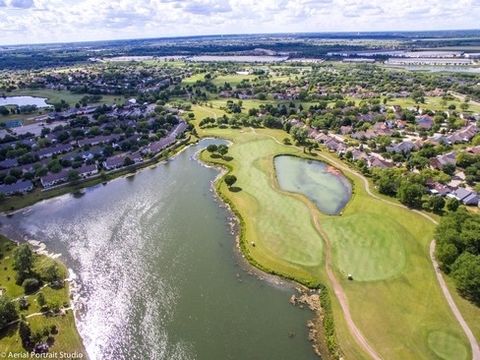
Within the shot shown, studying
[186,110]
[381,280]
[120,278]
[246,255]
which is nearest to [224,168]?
[246,255]

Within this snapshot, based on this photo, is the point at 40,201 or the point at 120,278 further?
the point at 40,201

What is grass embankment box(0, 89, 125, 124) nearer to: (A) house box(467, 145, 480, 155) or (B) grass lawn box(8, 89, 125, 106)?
(B) grass lawn box(8, 89, 125, 106)

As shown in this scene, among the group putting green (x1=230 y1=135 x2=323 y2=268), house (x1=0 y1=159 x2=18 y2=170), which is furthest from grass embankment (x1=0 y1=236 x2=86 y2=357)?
house (x1=0 y1=159 x2=18 y2=170)

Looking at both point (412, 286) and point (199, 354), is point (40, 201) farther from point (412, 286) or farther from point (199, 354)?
point (412, 286)

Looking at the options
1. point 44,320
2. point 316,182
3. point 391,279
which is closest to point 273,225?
point 391,279

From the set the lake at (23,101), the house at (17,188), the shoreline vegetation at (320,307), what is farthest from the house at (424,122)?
the lake at (23,101)

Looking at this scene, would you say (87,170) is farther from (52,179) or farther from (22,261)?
(22,261)

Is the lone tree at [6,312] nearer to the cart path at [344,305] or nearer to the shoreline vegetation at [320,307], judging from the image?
the shoreline vegetation at [320,307]
